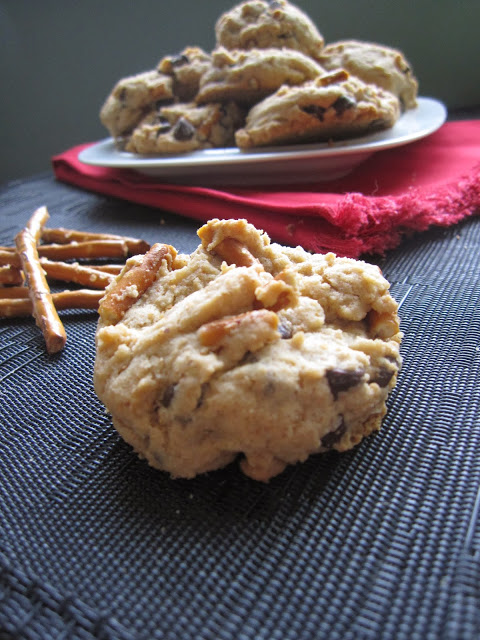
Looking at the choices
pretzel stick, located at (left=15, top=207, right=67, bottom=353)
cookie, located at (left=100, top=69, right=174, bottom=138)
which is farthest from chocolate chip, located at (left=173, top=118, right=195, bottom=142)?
pretzel stick, located at (left=15, top=207, right=67, bottom=353)

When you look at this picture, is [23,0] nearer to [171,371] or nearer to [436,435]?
[171,371]

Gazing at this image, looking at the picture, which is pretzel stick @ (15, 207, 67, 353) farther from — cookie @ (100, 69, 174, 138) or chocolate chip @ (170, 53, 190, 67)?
chocolate chip @ (170, 53, 190, 67)

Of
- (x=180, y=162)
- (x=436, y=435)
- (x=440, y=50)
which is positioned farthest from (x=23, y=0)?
(x=436, y=435)

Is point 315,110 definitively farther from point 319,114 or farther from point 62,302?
point 62,302

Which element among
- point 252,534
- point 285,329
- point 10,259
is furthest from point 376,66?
point 252,534

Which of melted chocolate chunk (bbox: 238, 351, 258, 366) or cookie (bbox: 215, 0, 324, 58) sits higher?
cookie (bbox: 215, 0, 324, 58)
